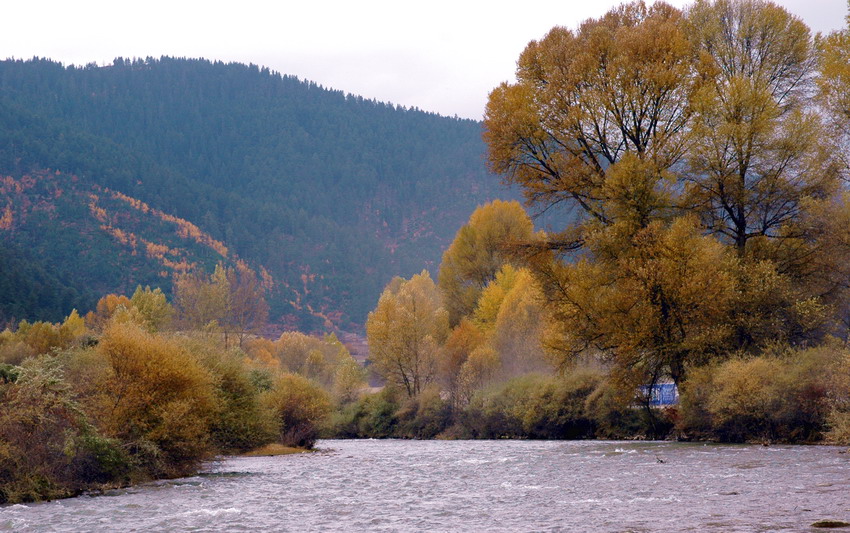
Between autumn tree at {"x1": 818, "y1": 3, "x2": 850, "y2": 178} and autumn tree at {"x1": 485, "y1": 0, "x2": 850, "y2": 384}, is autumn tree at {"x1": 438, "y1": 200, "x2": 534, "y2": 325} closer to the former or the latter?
autumn tree at {"x1": 485, "y1": 0, "x2": 850, "y2": 384}

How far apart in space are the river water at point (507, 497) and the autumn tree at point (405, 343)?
126 feet

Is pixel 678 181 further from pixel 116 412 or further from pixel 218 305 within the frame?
pixel 218 305

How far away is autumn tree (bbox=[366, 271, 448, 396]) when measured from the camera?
71.6m

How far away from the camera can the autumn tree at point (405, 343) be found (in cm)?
7162

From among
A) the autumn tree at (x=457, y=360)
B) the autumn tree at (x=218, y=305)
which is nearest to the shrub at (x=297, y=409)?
the autumn tree at (x=457, y=360)

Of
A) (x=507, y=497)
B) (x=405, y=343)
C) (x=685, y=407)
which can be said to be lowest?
(x=507, y=497)

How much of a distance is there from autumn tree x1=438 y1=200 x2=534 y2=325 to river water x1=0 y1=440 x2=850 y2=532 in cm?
4590

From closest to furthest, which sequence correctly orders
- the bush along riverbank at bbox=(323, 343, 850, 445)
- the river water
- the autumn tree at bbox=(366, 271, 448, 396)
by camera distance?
the river water
the bush along riverbank at bbox=(323, 343, 850, 445)
the autumn tree at bbox=(366, 271, 448, 396)

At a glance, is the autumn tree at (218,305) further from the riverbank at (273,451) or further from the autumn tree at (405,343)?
the riverbank at (273,451)

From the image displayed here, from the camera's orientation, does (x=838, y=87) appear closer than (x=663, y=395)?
Yes

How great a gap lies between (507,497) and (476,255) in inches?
2322

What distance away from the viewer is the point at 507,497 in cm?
2172

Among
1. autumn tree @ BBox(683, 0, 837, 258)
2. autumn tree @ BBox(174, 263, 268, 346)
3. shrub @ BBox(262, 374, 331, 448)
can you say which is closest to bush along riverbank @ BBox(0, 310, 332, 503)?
shrub @ BBox(262, 374, 331, 448)

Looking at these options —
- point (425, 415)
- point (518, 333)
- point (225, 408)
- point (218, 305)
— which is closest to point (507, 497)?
point (225, 408)
